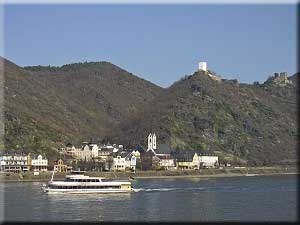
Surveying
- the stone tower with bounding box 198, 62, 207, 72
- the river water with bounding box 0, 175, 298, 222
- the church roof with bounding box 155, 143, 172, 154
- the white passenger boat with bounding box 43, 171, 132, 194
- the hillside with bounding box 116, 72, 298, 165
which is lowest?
the river water with bounding box 0, 175, 298, 222

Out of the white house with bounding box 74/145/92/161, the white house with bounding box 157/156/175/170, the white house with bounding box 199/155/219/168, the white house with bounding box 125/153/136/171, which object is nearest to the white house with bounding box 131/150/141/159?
the white house with bounding box 125/153/136/171

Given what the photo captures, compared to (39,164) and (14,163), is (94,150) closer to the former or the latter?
(39,164)

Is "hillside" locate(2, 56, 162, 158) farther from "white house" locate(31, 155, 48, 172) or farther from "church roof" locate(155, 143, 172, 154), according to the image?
"church roof" locate(155, 143, 172, 154)

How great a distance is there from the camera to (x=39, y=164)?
35219 millimetres

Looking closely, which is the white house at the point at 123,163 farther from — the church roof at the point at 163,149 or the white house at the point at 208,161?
the white house at the point at 208,161

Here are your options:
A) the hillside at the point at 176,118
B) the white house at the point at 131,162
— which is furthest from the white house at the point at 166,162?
the hillside at the point at 176,118

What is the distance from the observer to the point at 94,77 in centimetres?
8338

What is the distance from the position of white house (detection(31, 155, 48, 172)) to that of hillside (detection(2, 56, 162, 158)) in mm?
2821

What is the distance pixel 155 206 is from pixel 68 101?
163 ft

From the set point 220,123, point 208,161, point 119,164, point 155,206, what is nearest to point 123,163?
point 119,164

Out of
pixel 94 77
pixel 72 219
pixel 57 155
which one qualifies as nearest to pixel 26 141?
pixel 57 155

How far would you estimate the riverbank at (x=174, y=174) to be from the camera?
31.5 metres

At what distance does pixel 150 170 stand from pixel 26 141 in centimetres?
746

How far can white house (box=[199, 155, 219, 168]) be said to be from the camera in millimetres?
43219
